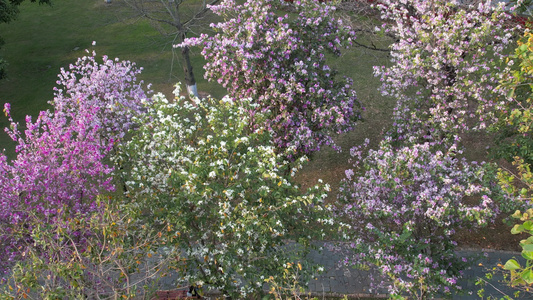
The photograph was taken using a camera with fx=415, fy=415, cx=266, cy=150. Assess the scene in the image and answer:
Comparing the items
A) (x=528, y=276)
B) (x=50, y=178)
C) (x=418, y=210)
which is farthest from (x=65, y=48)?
(x=528, y=276)

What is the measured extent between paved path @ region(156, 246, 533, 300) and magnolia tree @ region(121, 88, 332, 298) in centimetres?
319

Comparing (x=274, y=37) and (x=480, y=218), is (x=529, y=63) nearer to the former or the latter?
(x=480, y=218)

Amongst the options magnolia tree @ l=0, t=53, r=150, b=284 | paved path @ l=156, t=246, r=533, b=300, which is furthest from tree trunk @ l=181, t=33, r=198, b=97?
paved path @ l=156, t=246, r=533, b=300

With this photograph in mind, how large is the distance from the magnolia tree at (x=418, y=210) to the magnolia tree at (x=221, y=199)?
1.73 metres

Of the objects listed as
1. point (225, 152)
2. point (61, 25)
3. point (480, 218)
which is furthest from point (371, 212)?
point (61, 25)

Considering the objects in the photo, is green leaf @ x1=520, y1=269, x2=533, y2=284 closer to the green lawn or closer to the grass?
the grass

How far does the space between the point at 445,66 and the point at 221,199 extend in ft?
22.8

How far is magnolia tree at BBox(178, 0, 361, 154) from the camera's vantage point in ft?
33.8

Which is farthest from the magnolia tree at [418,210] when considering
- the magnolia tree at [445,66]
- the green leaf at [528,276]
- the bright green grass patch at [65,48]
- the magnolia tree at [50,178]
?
the bright green grass patch at [65,48]

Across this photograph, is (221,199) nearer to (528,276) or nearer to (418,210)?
(418,210)

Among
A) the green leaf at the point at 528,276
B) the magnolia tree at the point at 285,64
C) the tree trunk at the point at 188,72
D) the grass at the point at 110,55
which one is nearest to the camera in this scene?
the green leaf at the point at 528,276

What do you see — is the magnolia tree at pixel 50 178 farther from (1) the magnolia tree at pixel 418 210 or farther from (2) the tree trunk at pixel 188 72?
(2) the tree trunk at pixel 188 72

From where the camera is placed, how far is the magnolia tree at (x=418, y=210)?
26.8 feet

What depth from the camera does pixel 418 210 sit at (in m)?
8.61
